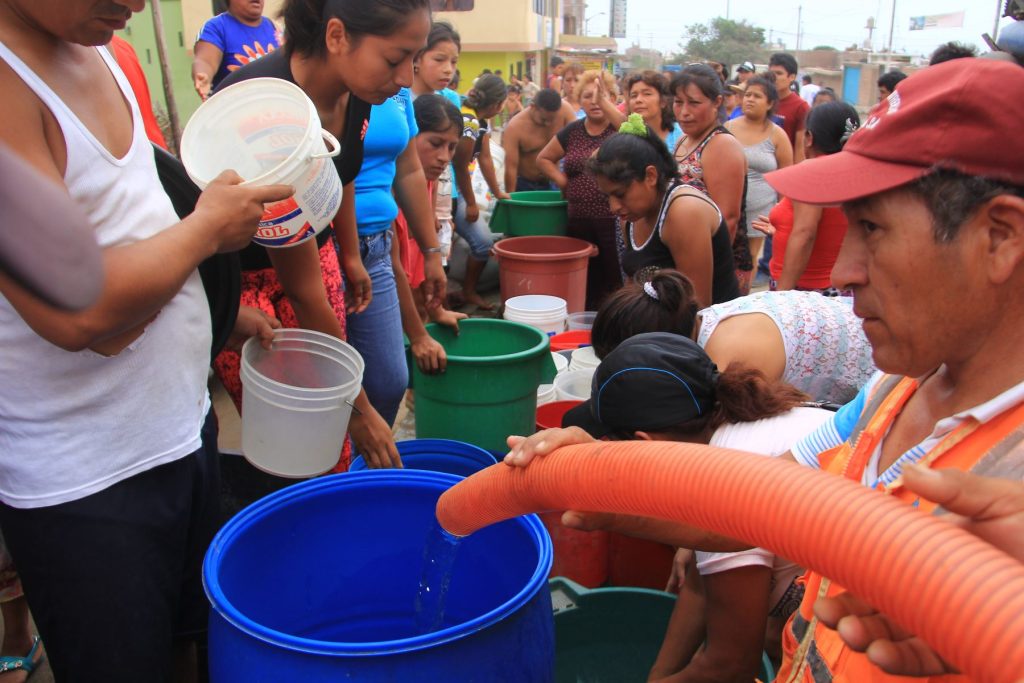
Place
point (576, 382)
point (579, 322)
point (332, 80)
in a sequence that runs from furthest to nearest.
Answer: point (579, 322) → point (576, 382) → point (332, 80)

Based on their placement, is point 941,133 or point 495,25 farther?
point 495,25

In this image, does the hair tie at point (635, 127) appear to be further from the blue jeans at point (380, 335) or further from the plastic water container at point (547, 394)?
the blue jeans at point (380, 335)

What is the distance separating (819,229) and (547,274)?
1.61m

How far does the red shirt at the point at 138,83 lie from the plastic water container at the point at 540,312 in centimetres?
206

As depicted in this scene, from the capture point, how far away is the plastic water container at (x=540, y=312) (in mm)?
4184

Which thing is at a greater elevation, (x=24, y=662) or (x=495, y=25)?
(x=495, y=25)

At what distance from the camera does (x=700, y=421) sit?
1.80m

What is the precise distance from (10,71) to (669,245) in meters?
2.71

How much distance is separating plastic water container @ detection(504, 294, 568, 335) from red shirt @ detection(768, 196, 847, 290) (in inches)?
48.6

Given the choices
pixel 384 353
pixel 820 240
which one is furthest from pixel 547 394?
pixel 820 240

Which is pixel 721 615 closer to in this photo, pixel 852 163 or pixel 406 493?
pixel 406 493

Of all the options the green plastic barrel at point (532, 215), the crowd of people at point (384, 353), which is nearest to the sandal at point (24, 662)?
the crowd of people at point (384, 353)

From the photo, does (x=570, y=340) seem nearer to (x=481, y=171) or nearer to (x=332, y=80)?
(x=332, y=80)

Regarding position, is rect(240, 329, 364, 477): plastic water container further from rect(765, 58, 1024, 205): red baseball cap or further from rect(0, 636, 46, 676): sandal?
rect(765, 58, 1024, 205): red baseball cap
